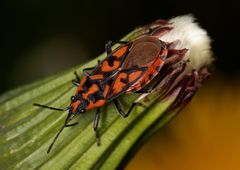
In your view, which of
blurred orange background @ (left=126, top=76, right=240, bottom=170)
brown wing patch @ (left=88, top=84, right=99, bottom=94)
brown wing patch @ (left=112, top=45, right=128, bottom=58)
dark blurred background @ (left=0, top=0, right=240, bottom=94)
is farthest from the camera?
dark blurred background @ (left=0, top=0, right=240, bottom=94)

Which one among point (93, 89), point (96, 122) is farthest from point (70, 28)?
point (96, 122)

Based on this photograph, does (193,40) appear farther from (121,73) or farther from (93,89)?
(93,89)

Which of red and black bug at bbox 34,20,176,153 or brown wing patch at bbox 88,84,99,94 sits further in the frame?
brown wing patch at bbox 88,84,99,94

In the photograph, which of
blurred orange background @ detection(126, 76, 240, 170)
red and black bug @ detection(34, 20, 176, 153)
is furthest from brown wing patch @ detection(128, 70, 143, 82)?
blurred orange background @ detection(126, 76, 240, 170)

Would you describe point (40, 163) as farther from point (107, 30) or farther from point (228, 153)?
point (107, 30)

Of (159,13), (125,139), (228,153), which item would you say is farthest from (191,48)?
(159,13)

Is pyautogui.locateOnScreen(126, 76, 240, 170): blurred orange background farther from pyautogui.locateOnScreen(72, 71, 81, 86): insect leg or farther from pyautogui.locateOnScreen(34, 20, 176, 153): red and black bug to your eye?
pyautogui.locateOnScreen(72, 71, 81, 86): insect leg

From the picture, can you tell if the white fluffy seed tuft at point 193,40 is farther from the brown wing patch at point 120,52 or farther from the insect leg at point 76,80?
the insect leg at point 76,80

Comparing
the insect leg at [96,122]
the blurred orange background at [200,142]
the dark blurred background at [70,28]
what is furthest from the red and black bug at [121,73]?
the dark blurred background at [70,28]
